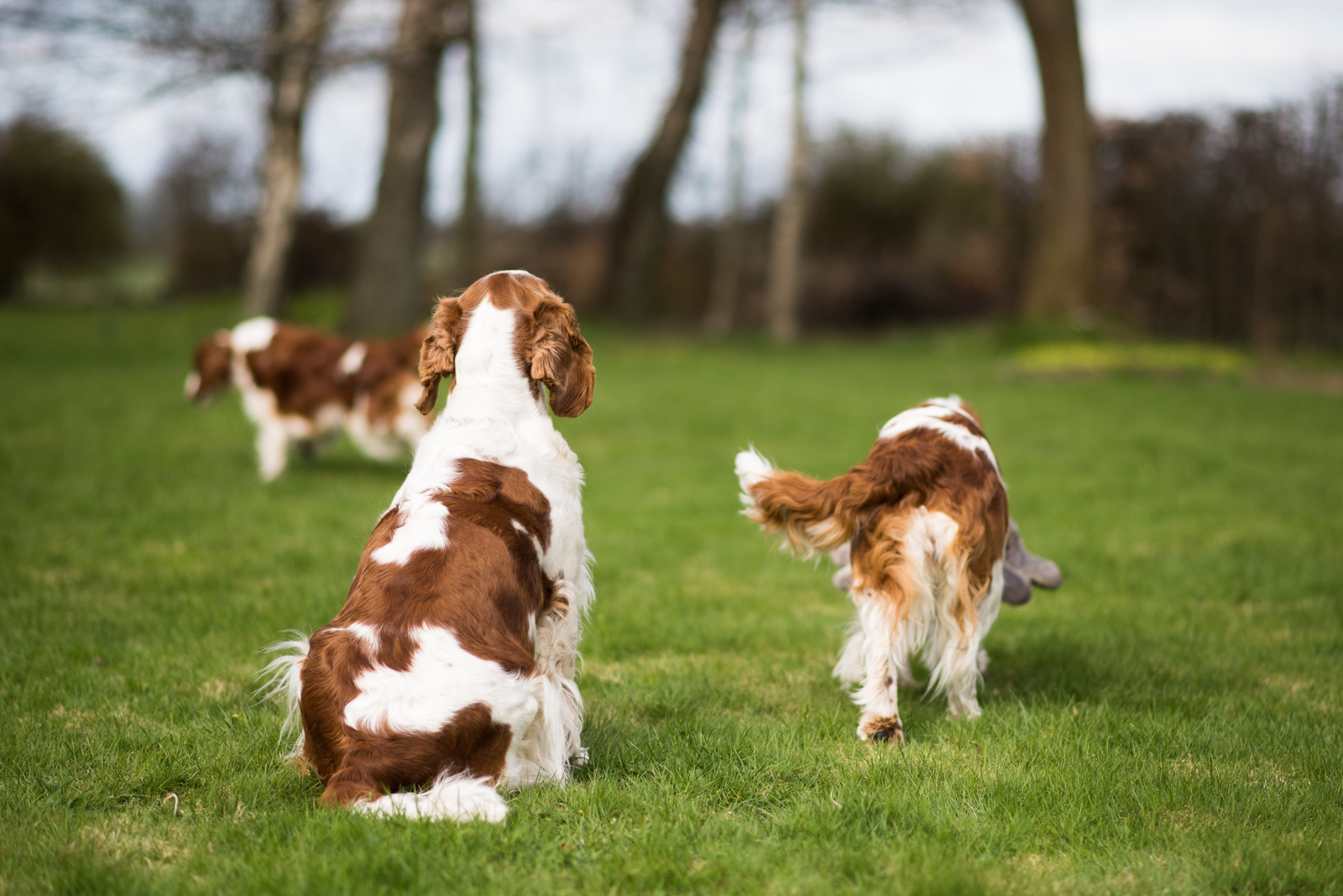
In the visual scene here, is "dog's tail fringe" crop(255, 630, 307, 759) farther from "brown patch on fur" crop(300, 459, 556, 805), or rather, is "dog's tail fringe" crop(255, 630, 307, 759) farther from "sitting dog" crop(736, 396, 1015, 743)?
"sitting dog" crop(736, 396, 1015, 743)

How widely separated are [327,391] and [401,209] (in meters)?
9.18

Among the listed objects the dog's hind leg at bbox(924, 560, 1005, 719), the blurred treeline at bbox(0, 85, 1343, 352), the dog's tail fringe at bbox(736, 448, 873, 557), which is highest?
the blurred treeline at bbox(0, 85, 1343, 352)

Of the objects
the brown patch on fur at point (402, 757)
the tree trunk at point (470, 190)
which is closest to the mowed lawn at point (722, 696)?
the brown patch on fur at point (402, 757)

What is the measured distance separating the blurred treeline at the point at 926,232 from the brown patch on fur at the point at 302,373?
11.2 meters

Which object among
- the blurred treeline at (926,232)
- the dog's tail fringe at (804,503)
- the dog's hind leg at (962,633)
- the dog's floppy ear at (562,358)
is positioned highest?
the blurred treeline at (926,232)

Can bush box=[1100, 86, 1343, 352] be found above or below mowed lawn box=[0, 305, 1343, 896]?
above

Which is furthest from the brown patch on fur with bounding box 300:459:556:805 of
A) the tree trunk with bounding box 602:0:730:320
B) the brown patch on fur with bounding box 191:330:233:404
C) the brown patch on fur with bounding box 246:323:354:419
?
the tree trunk with bounding box 602:0:730:320

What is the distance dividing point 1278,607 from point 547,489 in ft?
12.3

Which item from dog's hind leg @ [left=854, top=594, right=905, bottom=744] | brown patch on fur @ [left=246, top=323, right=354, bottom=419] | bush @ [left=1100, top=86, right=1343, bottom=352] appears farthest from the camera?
bush @ [left=1100, top=86, right=1343, bottom=352]

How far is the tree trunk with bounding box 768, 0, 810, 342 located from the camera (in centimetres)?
2044

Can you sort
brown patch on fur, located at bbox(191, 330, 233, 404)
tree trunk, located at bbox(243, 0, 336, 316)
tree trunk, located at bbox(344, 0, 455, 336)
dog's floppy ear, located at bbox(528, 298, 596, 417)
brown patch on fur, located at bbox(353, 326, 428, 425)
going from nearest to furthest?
1. dog's floppy ear, located at bbox(528, 298, 596, 417)
2. brown patch on fur, located at bbox(353, 326, 428, 425)
3. brown patch on fur, located at bbox(191, 330, 233, 404)
4. tree trunk, located at bbox(344, 0, 455, 336)
5. tree trunk, located at bbox(243, 0, 336, 316)

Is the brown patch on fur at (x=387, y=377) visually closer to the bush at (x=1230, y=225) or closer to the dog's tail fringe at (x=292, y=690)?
the dog's tail fringe at (x=292, y=690)

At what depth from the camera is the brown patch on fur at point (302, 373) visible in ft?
26.2

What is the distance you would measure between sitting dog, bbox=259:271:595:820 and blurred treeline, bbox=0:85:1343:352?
1351 cm
